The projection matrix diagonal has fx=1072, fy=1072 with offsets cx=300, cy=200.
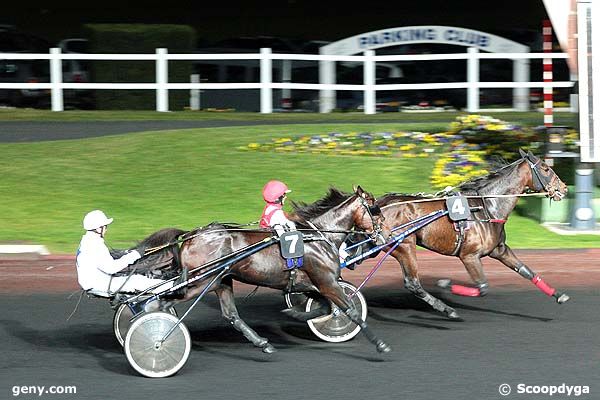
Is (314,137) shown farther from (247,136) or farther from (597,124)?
(597,124)

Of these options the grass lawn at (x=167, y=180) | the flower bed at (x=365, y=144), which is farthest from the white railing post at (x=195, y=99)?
the flower bed at (x=365, y=144)

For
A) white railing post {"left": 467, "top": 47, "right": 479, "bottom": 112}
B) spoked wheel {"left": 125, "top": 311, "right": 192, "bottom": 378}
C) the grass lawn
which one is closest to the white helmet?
spoked wheel {"left": 125, "top": 311, "right": 192, "bottom": 378}

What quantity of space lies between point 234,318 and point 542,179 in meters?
3.20

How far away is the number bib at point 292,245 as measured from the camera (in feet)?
26.6

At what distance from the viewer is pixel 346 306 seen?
8.16m

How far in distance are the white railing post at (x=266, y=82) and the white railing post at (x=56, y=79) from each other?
3.89 meters

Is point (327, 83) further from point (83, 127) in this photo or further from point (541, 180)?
point (541, 180)

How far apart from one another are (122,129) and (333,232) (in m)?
11.1

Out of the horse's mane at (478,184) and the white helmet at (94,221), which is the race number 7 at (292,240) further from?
the horse's mane at (478,184)

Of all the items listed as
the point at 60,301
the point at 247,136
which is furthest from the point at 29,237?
the point at 247,136

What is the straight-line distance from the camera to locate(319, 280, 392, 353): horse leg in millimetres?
8133

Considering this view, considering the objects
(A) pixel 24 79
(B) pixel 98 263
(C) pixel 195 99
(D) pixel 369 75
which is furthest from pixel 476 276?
(A) pixel 24 79
